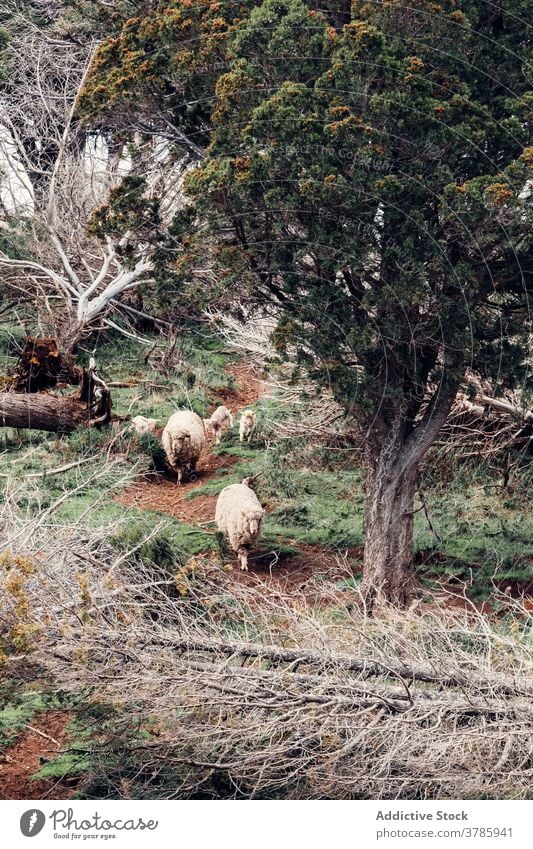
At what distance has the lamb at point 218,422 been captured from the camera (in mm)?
15828

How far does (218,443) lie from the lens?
51.9ft

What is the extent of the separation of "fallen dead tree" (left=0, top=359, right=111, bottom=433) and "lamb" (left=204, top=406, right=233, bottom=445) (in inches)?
106

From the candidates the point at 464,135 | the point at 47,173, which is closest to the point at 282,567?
the point at 464,135

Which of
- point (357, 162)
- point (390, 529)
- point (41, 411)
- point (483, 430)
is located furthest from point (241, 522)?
point (357, 162)

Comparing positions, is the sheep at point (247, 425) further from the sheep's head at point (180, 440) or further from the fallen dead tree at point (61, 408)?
the fallen dead tree at point (61, 408)

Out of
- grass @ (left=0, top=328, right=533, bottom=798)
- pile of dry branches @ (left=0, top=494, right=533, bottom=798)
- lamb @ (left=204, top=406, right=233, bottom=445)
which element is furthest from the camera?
lamb @ (left=204, top=406, right=233, bottom=445)

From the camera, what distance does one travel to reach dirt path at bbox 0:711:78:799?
8422 millimetres

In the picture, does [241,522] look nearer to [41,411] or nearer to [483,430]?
[41,411]

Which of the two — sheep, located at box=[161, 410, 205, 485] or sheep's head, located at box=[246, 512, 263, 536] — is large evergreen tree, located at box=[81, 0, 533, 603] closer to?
sheep's head, located at box=[246, 512, 263, 536]

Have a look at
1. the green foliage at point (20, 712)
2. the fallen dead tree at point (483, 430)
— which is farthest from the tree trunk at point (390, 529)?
the green foliage at point (20, 712)

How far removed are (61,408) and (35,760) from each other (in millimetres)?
4876

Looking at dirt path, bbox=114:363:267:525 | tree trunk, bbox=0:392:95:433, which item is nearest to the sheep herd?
dirt path, bbox=114:363:267:525
